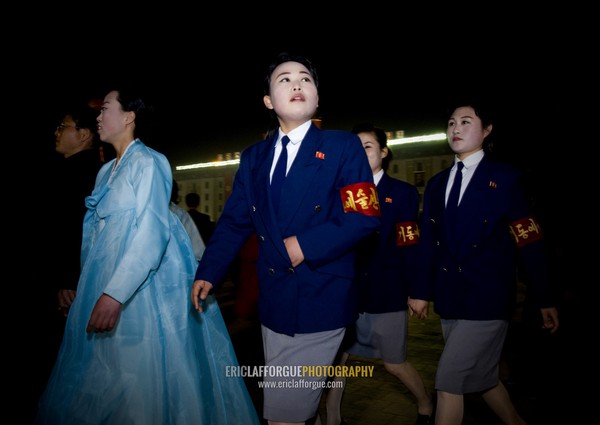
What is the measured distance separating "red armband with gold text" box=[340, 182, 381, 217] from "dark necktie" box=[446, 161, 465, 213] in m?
1.05

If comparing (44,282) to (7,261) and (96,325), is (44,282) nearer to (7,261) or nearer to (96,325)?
(7,261)

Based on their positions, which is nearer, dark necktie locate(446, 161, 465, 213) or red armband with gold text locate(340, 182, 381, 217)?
red armband with gold text locate(340, 182, 381, 217)

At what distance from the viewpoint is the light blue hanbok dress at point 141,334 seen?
2248mm

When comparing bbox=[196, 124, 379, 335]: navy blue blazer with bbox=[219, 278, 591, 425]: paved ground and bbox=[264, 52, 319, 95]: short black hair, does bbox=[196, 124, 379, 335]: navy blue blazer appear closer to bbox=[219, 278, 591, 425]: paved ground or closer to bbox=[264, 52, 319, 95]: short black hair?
bbox=[264, 52, 319, 95]: short black hair

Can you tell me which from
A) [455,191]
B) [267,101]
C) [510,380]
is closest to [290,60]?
[267,101]

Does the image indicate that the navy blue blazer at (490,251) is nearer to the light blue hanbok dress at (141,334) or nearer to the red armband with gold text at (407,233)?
the red armband with gold text at (407,233)

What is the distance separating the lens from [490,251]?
110 inches

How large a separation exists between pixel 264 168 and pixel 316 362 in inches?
41.5

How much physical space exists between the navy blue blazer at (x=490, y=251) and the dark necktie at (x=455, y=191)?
59 millimetres

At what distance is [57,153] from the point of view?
358cm

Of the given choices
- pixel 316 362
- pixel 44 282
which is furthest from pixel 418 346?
pixel 44 282

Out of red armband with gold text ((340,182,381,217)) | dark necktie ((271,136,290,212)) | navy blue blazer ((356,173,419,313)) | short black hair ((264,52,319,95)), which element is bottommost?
navy blue blazer ((356,173,419,313))

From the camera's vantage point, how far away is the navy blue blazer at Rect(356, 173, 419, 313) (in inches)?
141

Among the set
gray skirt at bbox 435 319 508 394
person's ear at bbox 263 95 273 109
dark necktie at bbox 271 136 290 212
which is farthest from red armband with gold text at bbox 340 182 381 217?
gray skirt at bbox 435 319 508 394
